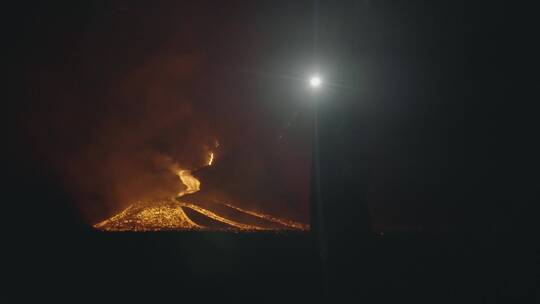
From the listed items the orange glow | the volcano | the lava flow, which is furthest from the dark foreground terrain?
the orange glow

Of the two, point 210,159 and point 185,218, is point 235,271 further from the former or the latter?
point 210,159

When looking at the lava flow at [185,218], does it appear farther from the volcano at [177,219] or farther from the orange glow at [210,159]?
the orange glow at [210,159]

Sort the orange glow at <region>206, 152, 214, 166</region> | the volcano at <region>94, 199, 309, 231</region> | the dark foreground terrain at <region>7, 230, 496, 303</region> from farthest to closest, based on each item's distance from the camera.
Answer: the orange glow at <region>206, 152, 214, 166</region>
the volcano at <region>94, 199, 309, 231</region>
the dark foreground terrain at <region>7, 230, 496, 303</region>

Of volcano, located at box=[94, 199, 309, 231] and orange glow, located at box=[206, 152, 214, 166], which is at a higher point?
orange glow, located at box=[206, 152, 214, 166]

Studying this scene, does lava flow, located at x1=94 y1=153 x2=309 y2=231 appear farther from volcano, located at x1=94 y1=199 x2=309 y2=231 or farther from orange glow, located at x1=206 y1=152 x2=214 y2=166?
orange glow, located at x1=206 y1=152 x2=214 y2=166

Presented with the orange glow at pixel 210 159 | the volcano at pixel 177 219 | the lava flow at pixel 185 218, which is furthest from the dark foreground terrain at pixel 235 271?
the orange glow at pixel 210 159

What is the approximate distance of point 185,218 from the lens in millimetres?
15195

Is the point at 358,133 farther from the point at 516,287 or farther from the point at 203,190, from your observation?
the point at 203,190

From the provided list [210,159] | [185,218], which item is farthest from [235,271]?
[210,159]

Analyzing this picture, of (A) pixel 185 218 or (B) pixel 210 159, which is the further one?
(B) pixel 210 159

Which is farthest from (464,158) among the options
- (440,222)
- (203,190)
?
(203,190)

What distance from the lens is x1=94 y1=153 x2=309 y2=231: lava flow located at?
46.1ft

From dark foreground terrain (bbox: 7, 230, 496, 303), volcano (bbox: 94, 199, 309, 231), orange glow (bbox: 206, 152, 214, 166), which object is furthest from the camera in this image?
orange glow (bbox: 206, 152, 214, 166)

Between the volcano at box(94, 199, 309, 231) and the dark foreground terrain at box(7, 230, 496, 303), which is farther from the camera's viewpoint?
the volcano at box(94, 199, 309, 231)
